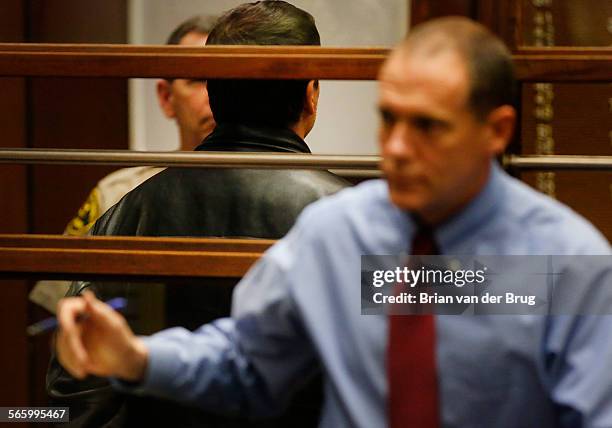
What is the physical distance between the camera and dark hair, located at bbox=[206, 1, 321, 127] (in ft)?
7.45

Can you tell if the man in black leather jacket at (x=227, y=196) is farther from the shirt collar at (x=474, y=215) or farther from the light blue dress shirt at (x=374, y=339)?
the shirt collar at (x=474, y=215)

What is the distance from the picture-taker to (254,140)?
2.25 m

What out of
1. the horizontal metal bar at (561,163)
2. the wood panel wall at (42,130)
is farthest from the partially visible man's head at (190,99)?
the horizontal metal bar at (561,163)

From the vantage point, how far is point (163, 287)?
91.4 inches

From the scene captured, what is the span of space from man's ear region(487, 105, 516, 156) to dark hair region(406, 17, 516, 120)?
0.01 metres

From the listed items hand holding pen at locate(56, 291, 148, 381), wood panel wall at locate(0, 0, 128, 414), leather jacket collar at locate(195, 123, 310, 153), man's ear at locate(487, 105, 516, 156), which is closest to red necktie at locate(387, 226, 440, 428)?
man's ear at locate(487, 105, 516, 156)

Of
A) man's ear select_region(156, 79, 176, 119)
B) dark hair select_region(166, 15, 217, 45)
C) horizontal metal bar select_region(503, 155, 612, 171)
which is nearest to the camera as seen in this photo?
horizontal metal bar select_region(503, 155, 612, 171)

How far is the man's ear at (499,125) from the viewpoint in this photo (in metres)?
1.52

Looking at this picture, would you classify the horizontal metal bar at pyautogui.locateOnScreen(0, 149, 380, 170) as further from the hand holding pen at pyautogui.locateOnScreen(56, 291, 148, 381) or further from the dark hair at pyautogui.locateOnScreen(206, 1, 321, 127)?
the hand holding pen at pyautogui.locateOnScreen(56, 291, 148, 381)

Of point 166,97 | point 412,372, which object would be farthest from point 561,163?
point 166,97

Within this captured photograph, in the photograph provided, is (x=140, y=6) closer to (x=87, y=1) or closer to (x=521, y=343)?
(x=87, y=1)

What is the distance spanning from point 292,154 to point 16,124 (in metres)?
1.45

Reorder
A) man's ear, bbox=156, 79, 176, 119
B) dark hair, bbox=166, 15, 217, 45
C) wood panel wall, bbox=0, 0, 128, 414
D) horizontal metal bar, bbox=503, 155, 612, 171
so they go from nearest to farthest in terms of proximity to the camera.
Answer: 1. horizontal metal bar, bbox=503, 155, 612, 171
2. dark hair, bbox=166, 15, 217, 45
3. man's ear, bbox=156, 79, 176, 119
4. wood panel wall, bbox=0, 0, 128, 414

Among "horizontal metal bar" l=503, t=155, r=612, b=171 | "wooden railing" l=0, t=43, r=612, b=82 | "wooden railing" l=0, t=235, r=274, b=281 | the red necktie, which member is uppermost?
"wooden railing" l=0, t=43, r=612, b=82
